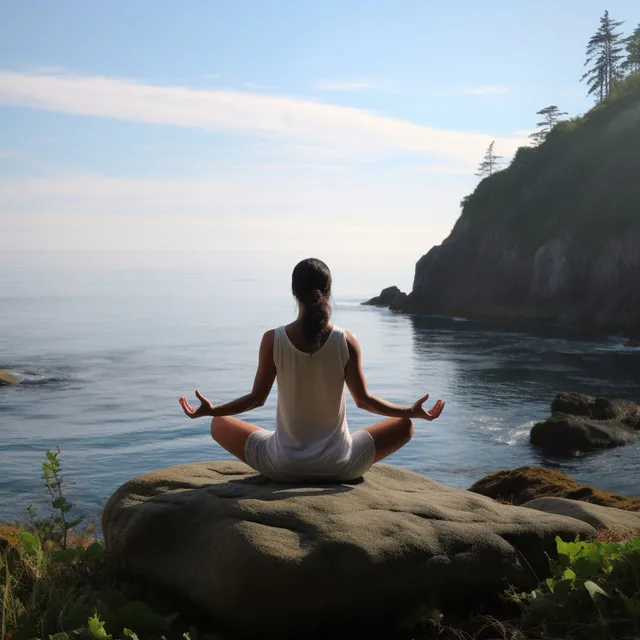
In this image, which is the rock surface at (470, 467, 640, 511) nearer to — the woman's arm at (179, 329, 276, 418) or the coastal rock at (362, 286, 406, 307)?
the woman's arm at (179, 329, 276, 418)

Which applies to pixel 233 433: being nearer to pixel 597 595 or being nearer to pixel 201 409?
pixel 201 409

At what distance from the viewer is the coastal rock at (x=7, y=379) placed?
3418cm

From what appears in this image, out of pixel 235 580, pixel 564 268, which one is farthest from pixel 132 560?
pixel 564 268

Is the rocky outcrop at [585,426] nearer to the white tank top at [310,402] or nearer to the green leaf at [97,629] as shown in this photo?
the white tank top at [310,402]

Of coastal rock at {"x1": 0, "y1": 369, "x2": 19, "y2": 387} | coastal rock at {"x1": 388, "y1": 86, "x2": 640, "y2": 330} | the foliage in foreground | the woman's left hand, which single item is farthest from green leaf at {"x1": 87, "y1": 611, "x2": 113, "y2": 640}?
coastal rock at {"x1": 388, "y1": 86, "x2": 640, "y2": 330}

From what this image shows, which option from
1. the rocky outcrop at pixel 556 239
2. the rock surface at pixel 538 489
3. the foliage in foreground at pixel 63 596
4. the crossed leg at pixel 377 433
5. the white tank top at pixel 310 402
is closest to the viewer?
the foliage in foreground at pixel 63 596

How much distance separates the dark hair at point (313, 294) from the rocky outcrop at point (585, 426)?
16627 millimetres

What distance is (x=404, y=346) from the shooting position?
4944 cm

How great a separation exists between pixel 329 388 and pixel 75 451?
18.5m

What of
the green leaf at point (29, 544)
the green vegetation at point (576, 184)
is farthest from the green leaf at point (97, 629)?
the green vegetation at point (576, 184)

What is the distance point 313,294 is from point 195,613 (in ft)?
7.27

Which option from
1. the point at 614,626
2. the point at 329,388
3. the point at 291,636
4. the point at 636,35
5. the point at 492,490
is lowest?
the point at 492,490

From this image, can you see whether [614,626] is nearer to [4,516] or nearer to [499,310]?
[4,516]

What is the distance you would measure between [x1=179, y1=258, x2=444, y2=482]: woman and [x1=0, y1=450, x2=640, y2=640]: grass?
126cm
